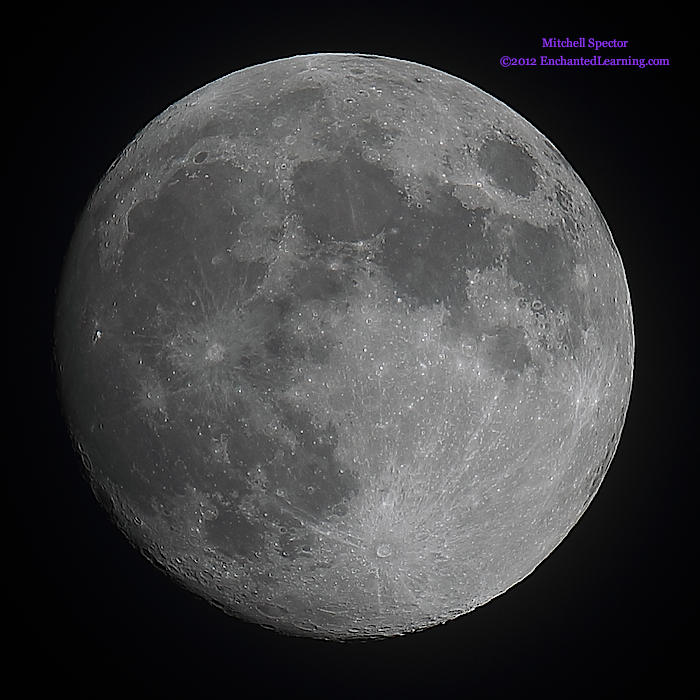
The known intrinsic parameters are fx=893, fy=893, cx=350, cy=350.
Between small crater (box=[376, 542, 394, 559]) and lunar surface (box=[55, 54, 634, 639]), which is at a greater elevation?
lunar surface (box=[55, 54, 634, 639])

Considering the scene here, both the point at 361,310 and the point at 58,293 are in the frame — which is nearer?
the point at 361,310

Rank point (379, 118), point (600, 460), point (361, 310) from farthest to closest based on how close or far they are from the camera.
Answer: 1. point (600, 460)
2. point (379, 118)
3. point (361, 310)

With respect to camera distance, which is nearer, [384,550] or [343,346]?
[343,346]

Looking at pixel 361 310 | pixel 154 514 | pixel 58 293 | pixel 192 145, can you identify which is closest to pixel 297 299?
pixel 361 310

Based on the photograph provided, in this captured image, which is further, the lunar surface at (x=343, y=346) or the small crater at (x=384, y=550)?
the small crater at (x=384, y=550)

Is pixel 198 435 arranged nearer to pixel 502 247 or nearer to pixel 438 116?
pixel 502 247

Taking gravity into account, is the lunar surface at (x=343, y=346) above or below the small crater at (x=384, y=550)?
above

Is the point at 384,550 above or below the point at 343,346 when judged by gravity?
below

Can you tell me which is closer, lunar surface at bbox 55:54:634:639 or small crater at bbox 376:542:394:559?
lunar surface at bbox 55:54:634:639
